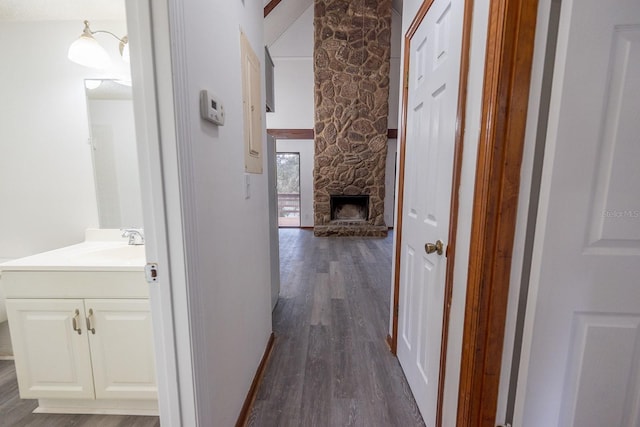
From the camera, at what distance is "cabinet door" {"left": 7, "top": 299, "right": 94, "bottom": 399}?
1274mm

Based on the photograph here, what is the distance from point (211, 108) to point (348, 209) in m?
→ 5.22

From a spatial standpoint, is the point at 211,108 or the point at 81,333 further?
the point at 81,333

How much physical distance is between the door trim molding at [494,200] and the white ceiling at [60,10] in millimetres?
2075

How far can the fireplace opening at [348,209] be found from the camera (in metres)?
5.95

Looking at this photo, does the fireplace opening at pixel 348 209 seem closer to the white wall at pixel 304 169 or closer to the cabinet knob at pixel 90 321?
the white wall at pixel 304 169

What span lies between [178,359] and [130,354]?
723 millimetres

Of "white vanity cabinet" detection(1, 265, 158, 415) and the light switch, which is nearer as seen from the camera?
"white vanity cabinet" detection(1, 265, 158, 415)

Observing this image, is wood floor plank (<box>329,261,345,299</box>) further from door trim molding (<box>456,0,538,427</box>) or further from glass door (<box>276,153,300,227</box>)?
glass door (<box>276,153,300,227</box>)

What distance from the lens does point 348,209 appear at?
6043mm

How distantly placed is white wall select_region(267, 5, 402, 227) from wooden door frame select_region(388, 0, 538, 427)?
17.9 ft

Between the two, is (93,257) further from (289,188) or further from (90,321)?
(289,188)

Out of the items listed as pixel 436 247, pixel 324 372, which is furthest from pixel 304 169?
pixel 436 247

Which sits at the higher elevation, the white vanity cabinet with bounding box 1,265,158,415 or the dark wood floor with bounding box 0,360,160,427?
the white vanity cabinet with bounding box 1,265,158,415

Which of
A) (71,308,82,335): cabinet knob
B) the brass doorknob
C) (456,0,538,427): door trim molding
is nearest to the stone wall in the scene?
the brass doorknob
